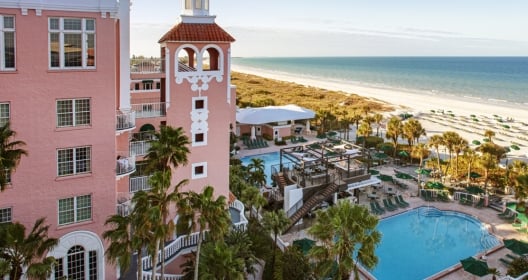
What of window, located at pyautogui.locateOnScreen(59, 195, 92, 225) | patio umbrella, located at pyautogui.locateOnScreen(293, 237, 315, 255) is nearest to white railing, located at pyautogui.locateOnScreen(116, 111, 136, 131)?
window, located at pyautogui.locateOnScreen(59, 195, 92, 225)

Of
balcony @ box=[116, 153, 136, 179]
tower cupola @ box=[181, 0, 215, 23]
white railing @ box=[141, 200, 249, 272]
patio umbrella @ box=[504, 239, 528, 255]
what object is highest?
tower cupola @ box=[181, 0, 215, 23]

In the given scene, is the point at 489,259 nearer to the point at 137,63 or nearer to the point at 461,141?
the point at 461,141

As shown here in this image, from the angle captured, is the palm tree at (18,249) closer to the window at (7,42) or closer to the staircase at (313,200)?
the window at (7,42)

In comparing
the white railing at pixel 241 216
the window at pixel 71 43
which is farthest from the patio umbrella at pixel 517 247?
the window at pixel 71 43

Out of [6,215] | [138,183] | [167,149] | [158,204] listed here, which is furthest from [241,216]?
[6,215]

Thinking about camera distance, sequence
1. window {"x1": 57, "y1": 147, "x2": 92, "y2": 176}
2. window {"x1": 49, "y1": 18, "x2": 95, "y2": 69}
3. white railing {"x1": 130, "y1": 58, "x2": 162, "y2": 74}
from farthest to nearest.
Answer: white railing {"x1": 130, "y1": 58, "x2": 162, "y2": 74} → window {"x1": 57, "y1": 147, "x2": 92, "y2": 176} → window {"x1": 49, "y1": 18, "x2": 95, "y2": 69}

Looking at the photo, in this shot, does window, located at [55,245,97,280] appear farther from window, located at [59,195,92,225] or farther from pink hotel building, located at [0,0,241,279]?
window, located at [59,195,92,225]
